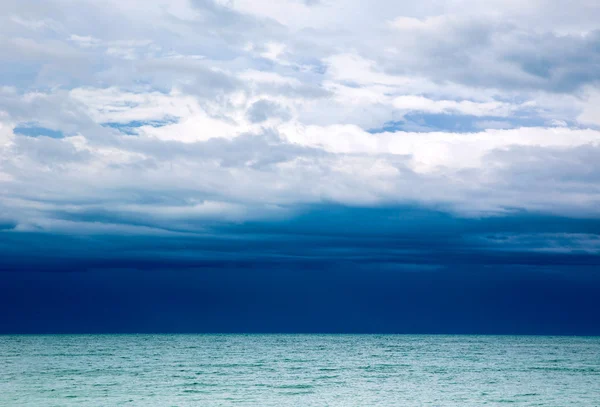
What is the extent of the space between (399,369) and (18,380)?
4258 cm

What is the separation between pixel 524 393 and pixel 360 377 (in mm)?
Answer: 18158

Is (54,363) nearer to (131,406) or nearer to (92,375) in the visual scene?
(92,375)

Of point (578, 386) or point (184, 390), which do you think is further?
point (578, 386)

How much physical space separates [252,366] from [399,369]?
713 inches

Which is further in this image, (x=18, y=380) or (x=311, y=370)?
(x=311, y=370)

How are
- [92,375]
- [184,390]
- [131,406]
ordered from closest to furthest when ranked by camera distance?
[131,406] → [184,390] → [92,375]

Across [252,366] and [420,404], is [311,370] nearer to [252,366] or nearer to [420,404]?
[252,366]

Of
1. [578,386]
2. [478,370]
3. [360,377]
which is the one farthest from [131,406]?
[478,370]

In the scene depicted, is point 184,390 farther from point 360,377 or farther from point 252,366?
point 252,366

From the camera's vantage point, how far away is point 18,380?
197 feet

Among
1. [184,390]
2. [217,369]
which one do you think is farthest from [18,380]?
[217,369]

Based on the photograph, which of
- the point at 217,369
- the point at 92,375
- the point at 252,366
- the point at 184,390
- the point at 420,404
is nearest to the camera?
the point at 420,404

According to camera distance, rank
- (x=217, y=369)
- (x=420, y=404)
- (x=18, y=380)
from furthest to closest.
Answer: (x=217, y=369) → (x=18, y=380) → (x=420, y=404)

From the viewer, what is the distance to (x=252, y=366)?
81.6 metres
